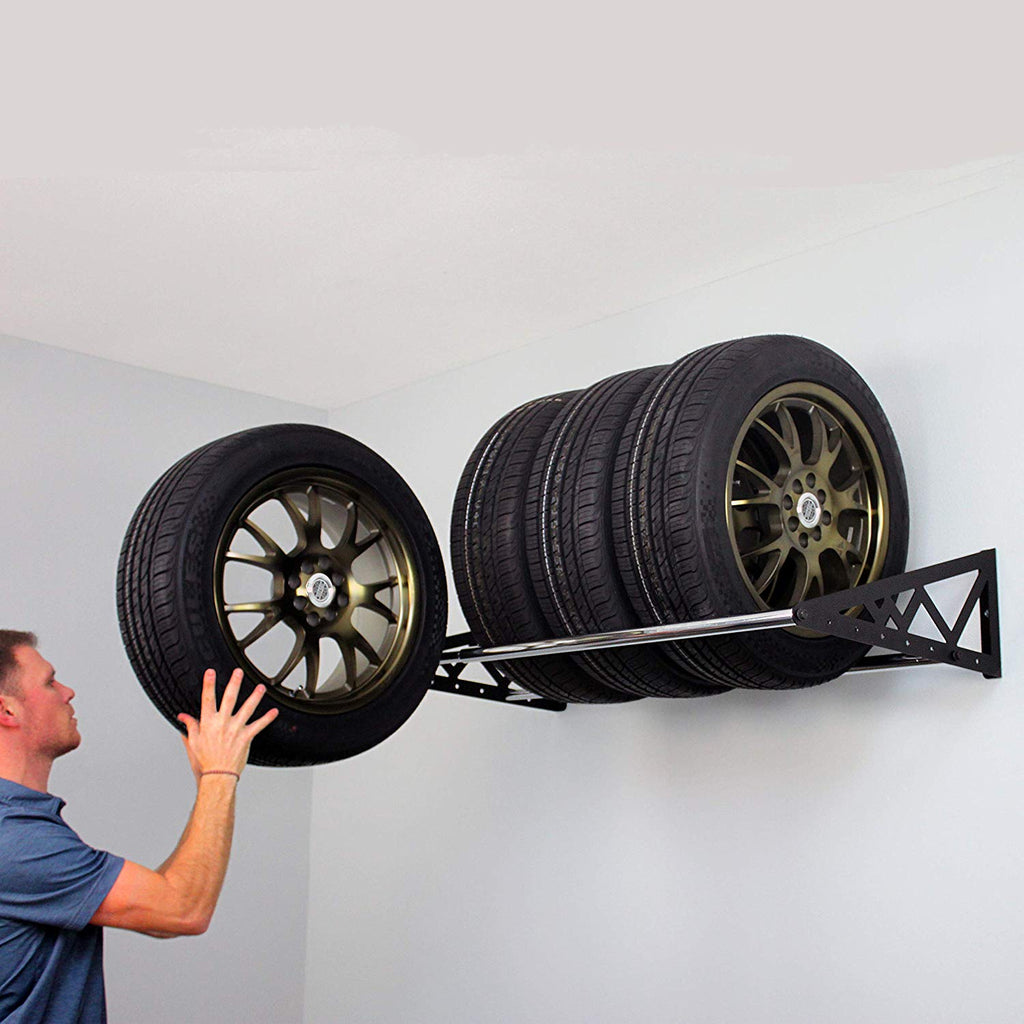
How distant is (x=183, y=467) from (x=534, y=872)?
2250mm

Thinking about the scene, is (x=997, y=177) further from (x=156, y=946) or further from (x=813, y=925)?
(x=156, y=946)

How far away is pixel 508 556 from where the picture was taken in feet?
11.1

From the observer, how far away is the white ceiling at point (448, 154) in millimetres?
2832

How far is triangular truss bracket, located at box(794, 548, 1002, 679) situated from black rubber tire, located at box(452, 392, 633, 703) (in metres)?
0.81

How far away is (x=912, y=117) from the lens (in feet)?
10.6

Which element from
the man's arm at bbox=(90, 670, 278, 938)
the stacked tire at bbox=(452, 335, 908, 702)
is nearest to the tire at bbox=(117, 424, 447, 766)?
the man's arm at bbox=(90, 670, 278, 938)

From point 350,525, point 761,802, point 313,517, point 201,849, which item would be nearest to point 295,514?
A: point 313,517

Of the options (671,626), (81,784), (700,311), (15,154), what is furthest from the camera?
(81,784)

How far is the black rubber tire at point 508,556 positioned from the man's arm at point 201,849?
2.51ft

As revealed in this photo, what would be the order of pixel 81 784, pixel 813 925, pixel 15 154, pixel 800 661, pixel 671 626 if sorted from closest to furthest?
pixel 671 626 → pixel 800 661 → pixel 15 154 → pixel 813 925 → pixel 81 784

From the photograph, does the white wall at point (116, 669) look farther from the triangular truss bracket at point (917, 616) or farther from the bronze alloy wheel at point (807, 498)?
the triangular truss bracket at point (917, 616)

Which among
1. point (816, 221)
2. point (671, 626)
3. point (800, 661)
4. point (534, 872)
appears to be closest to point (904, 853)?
point (800, 661)

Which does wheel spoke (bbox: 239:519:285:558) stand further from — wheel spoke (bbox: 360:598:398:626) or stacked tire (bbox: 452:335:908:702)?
stacked tire (bbox: 452:335:908:702)

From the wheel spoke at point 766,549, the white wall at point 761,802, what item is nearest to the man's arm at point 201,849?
the wheel spoke at point 766,549
